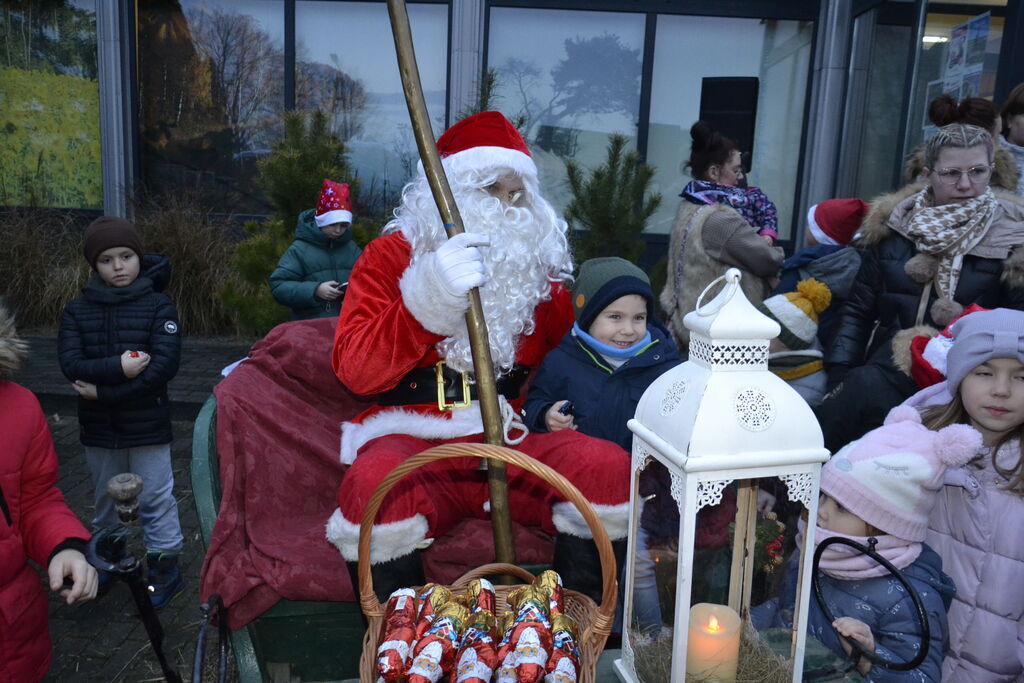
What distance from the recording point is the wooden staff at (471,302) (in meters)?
1.77

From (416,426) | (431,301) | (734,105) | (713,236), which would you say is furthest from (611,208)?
(431,301)

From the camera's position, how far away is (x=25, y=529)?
200 centimetres

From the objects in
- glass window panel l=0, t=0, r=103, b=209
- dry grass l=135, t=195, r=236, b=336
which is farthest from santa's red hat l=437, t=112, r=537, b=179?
glass window panel l=0, t=0, r=103, b=209

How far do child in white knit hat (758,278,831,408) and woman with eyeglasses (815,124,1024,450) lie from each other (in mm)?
155

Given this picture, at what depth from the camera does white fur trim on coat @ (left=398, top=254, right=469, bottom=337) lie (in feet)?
6.52

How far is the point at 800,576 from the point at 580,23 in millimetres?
7563

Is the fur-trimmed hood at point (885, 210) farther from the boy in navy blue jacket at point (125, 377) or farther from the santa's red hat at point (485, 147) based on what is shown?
the boy in navy blue jacket at point (125, 377)

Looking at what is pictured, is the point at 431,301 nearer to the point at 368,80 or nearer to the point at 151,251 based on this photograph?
the point at 151,251

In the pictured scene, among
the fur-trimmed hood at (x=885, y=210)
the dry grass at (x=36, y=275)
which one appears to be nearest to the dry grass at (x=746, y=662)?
the fur-trimmed hood at (x=885, y=210)

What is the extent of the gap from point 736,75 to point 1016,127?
5112 millimetres

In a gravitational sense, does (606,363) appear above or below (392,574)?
above

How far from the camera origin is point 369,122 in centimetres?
841

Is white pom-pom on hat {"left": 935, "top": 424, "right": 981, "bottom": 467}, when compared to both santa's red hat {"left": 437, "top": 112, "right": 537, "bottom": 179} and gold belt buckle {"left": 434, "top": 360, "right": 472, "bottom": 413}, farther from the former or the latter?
santa's red hat {"left": 437, "top": 112, "right": 537, "bottom": 179}

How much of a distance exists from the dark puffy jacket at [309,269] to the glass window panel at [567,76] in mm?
3983
